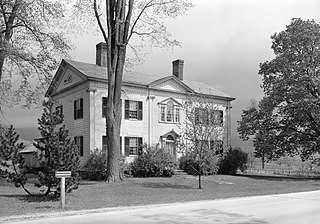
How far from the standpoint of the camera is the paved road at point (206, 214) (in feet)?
A: 35.2

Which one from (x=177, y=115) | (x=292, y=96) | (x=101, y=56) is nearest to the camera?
(x=292, y=96)

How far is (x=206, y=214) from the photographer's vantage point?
39.4 ft

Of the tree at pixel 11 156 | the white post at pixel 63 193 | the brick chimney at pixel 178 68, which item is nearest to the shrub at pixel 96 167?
the tree at pixel 11 156

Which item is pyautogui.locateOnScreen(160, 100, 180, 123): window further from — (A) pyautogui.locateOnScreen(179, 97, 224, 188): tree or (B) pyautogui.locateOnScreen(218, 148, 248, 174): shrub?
(A) pyautogui.locateOnScreen(179, 97, 224, 188): tree

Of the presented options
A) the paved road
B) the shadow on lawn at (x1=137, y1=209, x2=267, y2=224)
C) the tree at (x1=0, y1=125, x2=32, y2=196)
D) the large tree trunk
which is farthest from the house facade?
the shadow on lawn at (x1=137, y1=209, x2=267, y2=224)

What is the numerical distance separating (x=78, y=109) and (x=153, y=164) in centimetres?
769

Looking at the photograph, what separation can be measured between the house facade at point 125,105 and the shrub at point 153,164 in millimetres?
1768

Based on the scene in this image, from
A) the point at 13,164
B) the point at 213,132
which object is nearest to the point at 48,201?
the point at 13,164

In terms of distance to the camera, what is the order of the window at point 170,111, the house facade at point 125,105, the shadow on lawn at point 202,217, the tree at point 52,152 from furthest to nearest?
the window at point 170,111, the house facade at point 125,105, the tree at point 52,152, the shadow on lawn at point 202,217

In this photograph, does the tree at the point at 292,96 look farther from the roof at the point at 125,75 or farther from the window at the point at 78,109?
the window at the point at 78,109

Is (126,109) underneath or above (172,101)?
underneath

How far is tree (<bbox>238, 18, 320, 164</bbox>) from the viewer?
30.9 meters

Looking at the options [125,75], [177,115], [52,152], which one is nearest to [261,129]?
[177,115]

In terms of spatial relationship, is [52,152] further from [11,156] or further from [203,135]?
[203,135]
